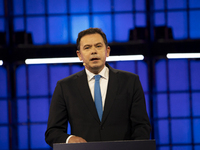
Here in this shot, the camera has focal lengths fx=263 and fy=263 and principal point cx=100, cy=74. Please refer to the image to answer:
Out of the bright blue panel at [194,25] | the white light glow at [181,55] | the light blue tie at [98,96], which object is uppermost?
the bright blue panel at [194,25]

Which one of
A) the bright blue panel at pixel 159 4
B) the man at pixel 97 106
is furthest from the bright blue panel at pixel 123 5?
the man at pixel 97 106

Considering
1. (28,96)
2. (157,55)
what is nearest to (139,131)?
(157,55)

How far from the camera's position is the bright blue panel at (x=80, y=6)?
3.97m

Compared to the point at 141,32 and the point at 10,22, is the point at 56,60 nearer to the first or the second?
the point at 10,22

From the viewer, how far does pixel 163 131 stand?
3922 millimetres

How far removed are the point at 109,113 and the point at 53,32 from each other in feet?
8.91

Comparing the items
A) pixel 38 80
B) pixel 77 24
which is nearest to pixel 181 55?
pixel 77 24

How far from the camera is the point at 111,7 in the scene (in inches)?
156

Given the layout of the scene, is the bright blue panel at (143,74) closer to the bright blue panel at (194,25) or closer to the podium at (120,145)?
the bright blue panel at (194,25)

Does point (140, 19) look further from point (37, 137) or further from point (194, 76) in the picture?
point (37, 137)

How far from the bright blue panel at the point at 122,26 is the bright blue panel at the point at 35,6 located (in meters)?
1.12

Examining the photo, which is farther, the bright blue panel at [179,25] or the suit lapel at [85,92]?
the bright blue panel at [179,25]

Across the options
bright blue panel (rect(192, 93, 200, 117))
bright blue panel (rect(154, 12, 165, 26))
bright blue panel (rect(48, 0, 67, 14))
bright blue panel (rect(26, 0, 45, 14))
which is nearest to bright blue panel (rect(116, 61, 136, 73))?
bright blue panel (rect(154, 12, 165, 26))

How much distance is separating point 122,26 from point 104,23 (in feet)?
0.90
